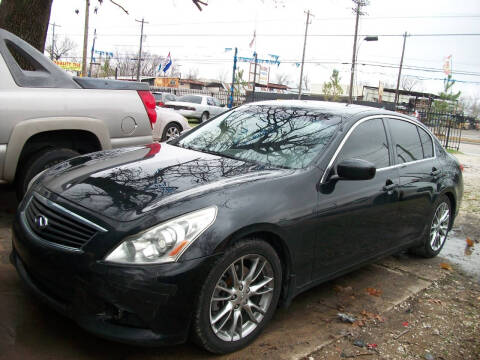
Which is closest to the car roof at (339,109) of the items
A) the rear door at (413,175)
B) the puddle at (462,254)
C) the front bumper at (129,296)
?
the rear door at (413,175)

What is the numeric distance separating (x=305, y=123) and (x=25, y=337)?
267 cm

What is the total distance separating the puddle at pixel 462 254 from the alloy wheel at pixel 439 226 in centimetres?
30

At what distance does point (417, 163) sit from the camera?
4.67 metres

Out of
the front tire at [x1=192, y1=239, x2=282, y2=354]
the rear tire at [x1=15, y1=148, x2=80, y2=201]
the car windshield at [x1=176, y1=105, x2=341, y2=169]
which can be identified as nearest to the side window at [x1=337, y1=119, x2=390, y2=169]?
the car windshield at [x1=176, y1=105, x2=341, y2=169]

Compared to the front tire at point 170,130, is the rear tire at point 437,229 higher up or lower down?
lower down

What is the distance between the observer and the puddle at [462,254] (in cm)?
521

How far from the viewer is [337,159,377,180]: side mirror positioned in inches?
135

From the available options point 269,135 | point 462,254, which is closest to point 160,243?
point 269,135

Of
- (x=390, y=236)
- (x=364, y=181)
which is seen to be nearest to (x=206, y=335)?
(x=364, y=181)

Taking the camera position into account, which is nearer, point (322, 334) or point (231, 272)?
point (231, 272)

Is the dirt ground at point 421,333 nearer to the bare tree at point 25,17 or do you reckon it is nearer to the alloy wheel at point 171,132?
the bare tree at point 25,17

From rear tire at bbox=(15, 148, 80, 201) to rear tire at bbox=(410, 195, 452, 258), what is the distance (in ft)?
13.1

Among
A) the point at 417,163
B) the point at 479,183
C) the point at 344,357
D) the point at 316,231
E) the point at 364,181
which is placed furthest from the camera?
the point at 479,183

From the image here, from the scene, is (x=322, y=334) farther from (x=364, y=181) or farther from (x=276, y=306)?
(x=364, y=181)
